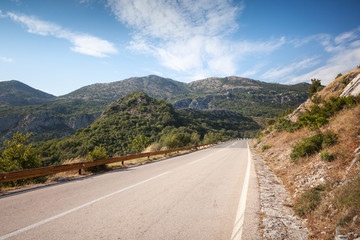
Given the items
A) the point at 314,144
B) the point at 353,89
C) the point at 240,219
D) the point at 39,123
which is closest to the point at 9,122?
the point at 39,123

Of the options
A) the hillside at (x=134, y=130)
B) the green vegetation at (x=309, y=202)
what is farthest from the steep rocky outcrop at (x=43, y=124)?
the green vegetation at (x=309, y=202)

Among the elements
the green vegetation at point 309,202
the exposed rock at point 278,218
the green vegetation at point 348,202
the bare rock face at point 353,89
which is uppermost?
the bare rock face at point 353,89

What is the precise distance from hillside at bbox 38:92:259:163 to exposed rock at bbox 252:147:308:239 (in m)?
19.2

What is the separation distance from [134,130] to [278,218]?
74.2 metres

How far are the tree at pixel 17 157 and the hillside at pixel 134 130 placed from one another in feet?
55.2

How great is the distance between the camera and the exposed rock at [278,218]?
2863 millimetres

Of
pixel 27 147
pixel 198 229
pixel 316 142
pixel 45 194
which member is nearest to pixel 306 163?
pixel 316 142

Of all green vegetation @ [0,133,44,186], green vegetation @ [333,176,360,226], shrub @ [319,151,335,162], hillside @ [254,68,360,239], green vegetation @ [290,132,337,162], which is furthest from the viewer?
green vegetation @ [0,133,44,186]

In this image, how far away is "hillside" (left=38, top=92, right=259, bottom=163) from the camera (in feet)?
160

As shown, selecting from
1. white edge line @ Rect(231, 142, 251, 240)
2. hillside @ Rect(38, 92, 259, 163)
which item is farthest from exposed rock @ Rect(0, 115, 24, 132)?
white edge line @ Rect(231, 142, 251, 240)

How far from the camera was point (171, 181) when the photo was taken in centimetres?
650

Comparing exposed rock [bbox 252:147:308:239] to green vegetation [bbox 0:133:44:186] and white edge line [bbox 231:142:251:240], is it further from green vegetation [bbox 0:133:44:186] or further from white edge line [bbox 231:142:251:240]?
green vegetation [bbox 0:133:44:186]

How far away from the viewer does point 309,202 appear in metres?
3.66

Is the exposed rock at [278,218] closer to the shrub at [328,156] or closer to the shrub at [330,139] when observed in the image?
the shrub at [328,156]
